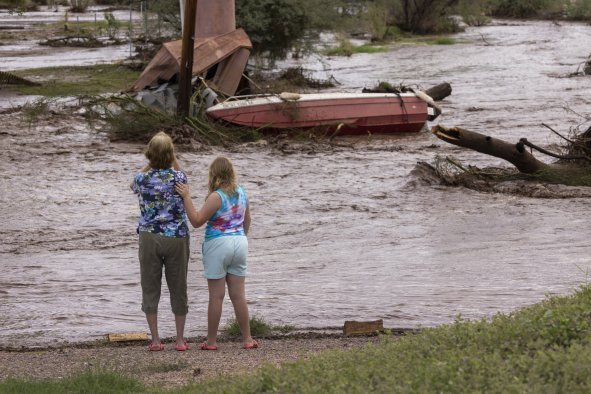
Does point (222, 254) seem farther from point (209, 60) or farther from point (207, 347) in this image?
point (209, 60)

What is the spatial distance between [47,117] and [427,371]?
66.3 ft

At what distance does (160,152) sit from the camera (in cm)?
868

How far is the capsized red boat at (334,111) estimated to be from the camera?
76.9 feet

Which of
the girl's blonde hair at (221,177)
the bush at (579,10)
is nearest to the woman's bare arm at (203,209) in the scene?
the girl's blonde hair at (221,177)

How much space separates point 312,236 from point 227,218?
7.07m

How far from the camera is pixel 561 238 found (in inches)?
595

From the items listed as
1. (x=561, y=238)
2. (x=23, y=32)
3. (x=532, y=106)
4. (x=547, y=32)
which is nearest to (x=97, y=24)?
(x=23, y=32)

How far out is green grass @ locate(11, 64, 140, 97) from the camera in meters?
29.7

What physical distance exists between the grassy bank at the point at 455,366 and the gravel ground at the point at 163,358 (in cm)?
57

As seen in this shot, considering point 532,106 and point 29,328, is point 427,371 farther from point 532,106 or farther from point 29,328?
point 532,106

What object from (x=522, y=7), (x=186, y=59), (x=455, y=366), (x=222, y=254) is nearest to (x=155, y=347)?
(x=222, y=254)

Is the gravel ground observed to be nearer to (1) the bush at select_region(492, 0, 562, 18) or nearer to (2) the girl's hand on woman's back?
(2) the girl's hand on woman's back

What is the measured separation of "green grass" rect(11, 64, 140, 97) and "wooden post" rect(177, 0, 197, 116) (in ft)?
17.9

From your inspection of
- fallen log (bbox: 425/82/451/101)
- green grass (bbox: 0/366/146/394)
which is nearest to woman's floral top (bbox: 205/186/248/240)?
green grass (bbox: 0/366/146/394)
